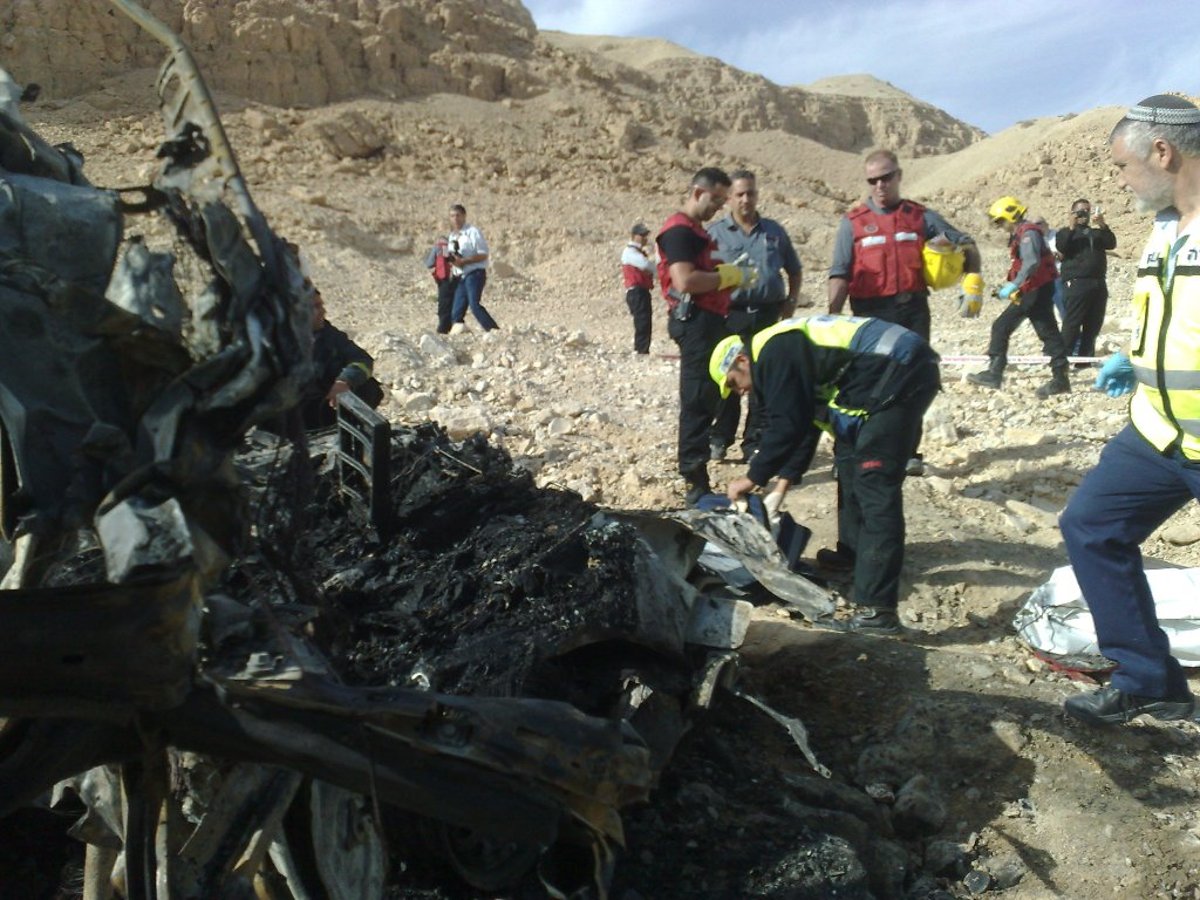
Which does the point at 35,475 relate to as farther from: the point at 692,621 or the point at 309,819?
the point at 692,621

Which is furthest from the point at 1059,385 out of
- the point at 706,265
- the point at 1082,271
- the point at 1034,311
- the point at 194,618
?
the point at 194,618

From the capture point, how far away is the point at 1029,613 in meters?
4.84

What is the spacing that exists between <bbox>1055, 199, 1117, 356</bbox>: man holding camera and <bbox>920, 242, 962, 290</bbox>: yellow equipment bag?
4.54 meters

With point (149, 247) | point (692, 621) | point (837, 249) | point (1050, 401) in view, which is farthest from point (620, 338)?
point (149, 247)

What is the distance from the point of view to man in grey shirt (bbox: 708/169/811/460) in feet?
22.8

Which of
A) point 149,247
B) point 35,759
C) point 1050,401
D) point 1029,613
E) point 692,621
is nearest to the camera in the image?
point 35,759

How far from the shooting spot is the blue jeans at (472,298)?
13431mm

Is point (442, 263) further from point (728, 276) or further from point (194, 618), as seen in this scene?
point (194, 618)

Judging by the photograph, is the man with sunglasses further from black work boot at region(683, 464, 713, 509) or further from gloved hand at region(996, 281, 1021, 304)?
gloved hand at region(996, 281, 1021, 304)

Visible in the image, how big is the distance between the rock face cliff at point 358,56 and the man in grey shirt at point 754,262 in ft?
65.5

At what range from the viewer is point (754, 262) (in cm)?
696

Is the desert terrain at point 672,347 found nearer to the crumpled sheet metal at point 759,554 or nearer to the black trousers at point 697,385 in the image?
the crumpled sheet metal at point 759,554

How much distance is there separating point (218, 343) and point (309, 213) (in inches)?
822

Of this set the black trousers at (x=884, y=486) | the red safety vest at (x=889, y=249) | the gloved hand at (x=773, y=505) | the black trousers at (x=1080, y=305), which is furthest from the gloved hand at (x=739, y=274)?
the black trousers at (x=1080, y=305)
